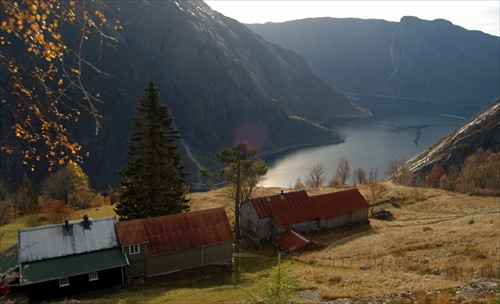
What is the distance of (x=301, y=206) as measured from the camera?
167 feet

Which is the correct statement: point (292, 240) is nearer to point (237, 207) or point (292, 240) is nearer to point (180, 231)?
point (237, 207)

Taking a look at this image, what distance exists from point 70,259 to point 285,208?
26753 mm

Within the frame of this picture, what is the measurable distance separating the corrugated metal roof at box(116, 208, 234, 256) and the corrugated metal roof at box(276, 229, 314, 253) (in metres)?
9.39

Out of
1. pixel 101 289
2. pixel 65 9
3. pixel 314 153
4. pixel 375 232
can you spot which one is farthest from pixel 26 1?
pixel 314 153

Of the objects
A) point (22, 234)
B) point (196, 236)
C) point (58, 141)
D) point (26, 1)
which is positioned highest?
point (26, 1)

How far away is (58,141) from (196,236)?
30.9 m

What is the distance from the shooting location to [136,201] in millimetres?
41938

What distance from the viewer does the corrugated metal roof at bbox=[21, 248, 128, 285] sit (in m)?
29.3

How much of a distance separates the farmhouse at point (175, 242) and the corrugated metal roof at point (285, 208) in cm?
1054

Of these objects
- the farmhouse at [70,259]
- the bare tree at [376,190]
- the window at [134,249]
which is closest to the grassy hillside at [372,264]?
the farmhouse at [70,259]

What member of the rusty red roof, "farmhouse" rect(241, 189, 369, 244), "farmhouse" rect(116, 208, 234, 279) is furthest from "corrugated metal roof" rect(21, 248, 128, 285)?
"farmhouse" rect(241, 189, 369, 244)

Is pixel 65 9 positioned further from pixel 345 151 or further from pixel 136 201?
pixel 345 151

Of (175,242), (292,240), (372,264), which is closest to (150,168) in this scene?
(175,242)

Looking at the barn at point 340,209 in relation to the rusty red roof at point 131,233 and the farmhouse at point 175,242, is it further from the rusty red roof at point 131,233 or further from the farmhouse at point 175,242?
the rusty red roof at point 131,233
